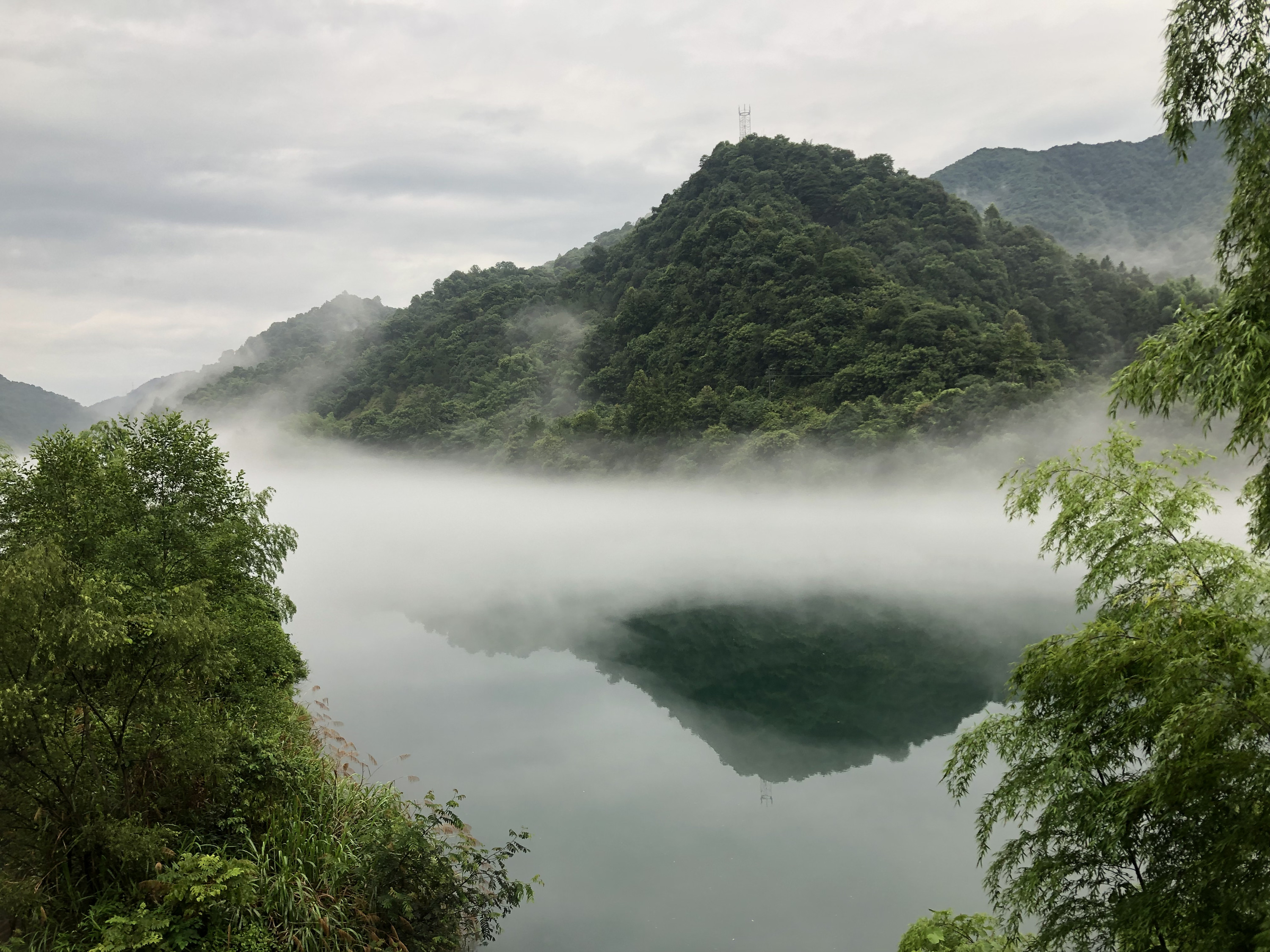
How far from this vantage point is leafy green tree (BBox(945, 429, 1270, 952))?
4.64 m

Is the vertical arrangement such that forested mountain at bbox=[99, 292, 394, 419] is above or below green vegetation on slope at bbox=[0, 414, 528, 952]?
above

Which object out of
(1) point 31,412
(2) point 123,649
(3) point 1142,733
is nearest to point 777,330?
(3) point 1142,733

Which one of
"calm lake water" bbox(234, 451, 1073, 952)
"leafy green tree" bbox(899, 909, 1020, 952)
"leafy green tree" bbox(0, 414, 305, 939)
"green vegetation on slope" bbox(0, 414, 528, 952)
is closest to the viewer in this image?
"leafy green tree" bbox(0, 414, 305, 939)

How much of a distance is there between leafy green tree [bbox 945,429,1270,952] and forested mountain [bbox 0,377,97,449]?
4930 inches

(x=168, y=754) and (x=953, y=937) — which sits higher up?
(x=168, y=754)

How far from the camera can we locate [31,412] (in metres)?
127

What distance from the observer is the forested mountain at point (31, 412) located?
11400 cm

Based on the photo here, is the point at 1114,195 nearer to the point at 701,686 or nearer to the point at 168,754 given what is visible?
the point at 701,686

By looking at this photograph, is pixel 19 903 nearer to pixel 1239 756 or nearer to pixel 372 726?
pixel 1239 756

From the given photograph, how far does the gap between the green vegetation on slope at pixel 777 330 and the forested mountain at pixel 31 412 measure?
60072 millimetres

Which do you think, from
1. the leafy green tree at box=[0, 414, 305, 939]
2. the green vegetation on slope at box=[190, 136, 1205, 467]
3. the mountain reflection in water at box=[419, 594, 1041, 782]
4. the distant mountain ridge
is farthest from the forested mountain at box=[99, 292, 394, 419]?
the leafy green tree at box=[0, 414, 305, 939]

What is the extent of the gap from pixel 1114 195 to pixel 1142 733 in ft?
415

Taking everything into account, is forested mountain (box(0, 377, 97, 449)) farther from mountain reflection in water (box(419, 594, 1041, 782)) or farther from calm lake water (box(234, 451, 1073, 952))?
mountain reflection in water (box(419, 594, 1041, 782))

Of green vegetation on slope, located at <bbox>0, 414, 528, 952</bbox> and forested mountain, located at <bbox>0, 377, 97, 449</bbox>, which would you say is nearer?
green vegetation on slope, located at <bbox>0, 414, 528, 952</bbox>
